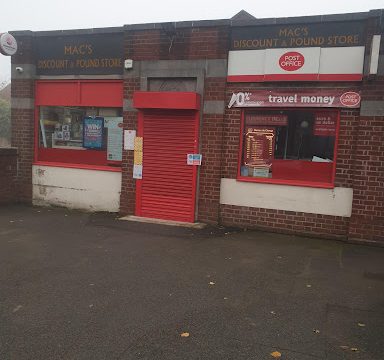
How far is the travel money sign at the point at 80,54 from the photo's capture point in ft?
30.2

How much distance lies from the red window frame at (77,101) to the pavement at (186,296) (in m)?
2.24

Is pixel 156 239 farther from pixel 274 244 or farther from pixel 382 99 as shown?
pixel 382 99

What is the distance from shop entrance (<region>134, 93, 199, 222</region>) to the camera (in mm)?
8617

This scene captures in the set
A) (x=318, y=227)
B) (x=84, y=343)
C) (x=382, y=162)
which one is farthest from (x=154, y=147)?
(x=84, y=343)

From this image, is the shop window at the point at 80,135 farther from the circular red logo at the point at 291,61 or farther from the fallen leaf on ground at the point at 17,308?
the fallen leaf on ground at the point at 17,308

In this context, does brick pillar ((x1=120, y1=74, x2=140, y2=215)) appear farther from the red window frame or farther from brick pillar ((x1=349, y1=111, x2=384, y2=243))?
brick pillar ((x1=349, y1=111, x2=384, y2=243))

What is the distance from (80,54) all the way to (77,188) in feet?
10.2

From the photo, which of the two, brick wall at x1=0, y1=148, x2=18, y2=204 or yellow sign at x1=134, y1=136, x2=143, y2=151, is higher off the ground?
yellow sign at x1=134, y1=136, x2=143, y2=151

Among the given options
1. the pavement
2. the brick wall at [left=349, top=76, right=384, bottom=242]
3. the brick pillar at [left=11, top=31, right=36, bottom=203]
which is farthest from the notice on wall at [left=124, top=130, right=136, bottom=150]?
the brick wall at [left=349, top=76, right=384, bottom=242]

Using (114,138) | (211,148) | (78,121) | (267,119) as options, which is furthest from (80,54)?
(267,119)

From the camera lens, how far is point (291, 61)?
7.78 metres

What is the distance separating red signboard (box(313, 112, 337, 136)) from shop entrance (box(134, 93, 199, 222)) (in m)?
2.35

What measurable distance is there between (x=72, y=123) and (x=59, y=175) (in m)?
1.28

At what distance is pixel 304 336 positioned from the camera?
3.98 metres
